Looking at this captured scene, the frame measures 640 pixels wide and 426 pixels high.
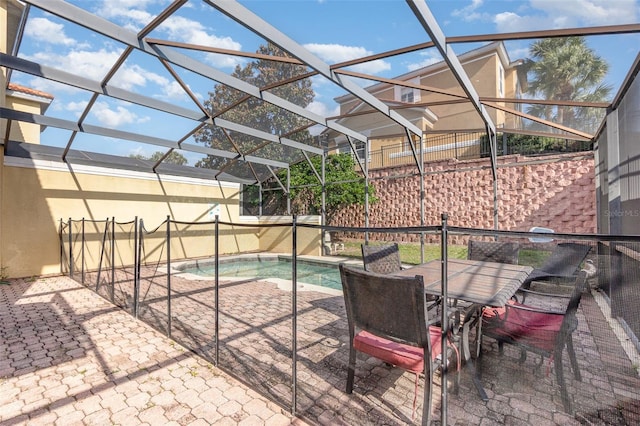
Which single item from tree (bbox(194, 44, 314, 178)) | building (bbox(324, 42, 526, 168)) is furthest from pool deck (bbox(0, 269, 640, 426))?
building (bbox(324, 42, 526, 168))

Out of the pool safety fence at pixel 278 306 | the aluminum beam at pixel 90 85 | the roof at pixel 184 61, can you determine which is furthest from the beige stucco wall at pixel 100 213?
the aluminum beam at pixel 90 85

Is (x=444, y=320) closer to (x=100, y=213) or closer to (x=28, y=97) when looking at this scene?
(x=100, y=213)

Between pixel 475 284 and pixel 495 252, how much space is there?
6.88ft

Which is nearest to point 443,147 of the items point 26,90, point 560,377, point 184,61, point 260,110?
point 260,110

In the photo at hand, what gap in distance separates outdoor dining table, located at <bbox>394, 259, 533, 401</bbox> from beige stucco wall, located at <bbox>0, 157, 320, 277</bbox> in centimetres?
438

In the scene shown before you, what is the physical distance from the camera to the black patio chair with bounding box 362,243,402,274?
12.7ft

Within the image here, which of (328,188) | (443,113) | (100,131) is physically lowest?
(328,188)

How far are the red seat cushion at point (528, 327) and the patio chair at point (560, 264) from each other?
116cm

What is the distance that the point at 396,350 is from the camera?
2102 mm

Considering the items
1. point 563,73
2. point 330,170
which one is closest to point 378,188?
point 330,170

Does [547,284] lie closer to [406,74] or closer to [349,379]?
[349,379]

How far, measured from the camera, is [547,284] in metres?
3.47

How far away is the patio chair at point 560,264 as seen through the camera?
332cm

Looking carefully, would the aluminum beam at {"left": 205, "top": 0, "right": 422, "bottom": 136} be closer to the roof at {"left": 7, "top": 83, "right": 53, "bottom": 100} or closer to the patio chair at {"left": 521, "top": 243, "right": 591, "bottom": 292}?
the patio chair at {"left": 521, "top": 243, "right": 591, "bottom": 292}
